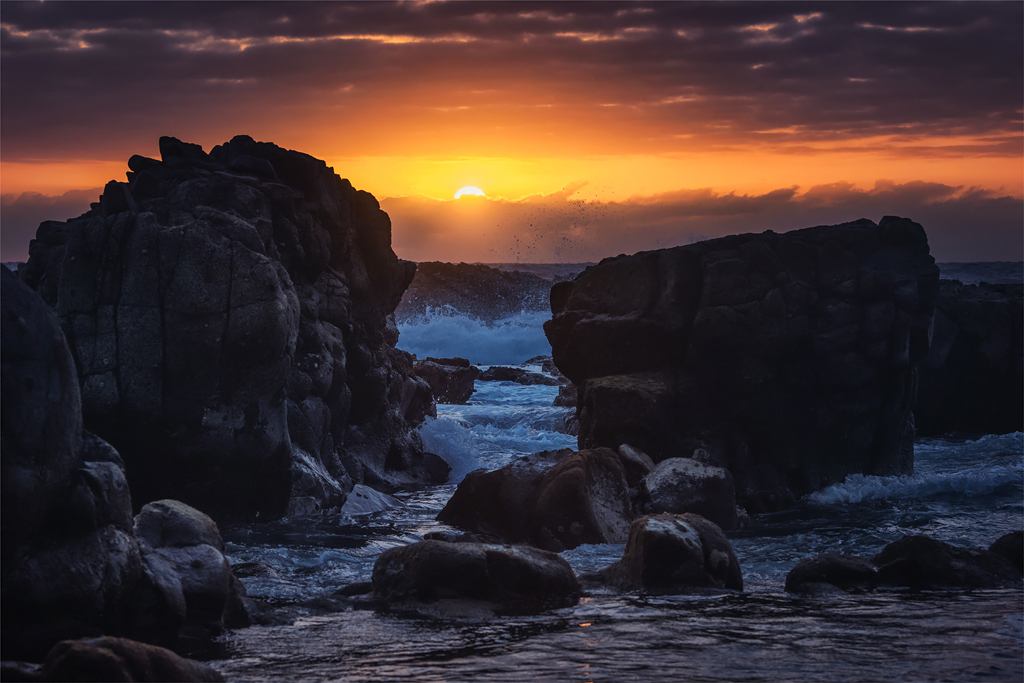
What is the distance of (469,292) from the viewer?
7388 centimetres

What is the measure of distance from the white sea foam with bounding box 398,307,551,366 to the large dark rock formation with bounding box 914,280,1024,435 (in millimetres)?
38053

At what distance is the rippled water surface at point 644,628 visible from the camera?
871 centimetres

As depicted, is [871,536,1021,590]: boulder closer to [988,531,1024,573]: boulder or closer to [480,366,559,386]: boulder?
[988,531,1024,573]: boulder

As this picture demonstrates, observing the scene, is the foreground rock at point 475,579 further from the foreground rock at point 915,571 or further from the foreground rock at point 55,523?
the foreground rock at point 915,571

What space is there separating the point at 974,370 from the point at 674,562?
28.0 m

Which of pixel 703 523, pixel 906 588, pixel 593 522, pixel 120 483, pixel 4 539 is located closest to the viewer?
pixel 4 539

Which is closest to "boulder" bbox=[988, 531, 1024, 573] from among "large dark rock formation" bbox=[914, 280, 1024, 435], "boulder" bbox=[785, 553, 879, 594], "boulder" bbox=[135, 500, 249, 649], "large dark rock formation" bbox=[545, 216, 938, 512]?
"boulder" bbox=[785, 553, 879, 594]

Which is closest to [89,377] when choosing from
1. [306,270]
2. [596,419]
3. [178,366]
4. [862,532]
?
[178,366]

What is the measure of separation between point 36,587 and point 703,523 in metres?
8.33

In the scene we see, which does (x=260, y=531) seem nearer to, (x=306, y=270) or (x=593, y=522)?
(x=593, y=522)

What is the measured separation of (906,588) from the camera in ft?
40.4

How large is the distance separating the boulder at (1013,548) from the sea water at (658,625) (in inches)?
49.8

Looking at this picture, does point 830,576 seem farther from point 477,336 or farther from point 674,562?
point 477,336

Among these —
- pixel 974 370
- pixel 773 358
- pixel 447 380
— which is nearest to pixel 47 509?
pixel 773 358
